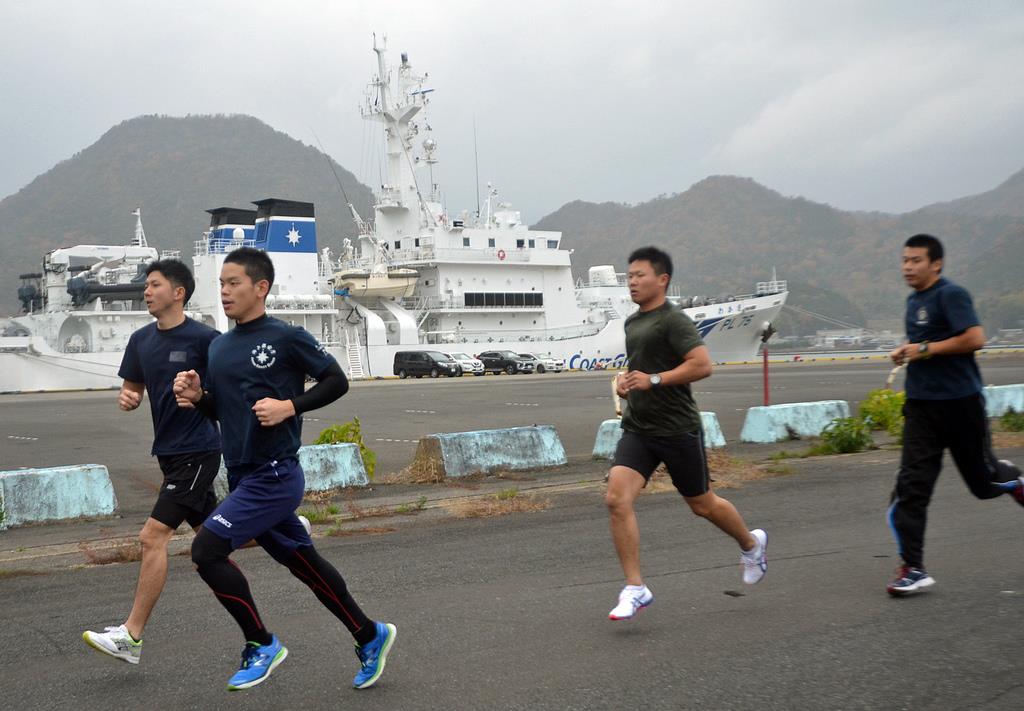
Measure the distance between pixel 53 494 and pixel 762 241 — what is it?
122996 millimetres

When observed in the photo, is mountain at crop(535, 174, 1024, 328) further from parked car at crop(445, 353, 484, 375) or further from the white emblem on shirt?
the white emblem on shirt

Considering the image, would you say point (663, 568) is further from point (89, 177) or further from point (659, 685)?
point (89, 177)

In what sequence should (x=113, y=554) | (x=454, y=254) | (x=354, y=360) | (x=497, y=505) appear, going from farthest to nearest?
(x=454, y=254) → (x=354, y=360) → (x=497, y=505) → (x=113, y=554)

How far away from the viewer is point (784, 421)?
13797 mm

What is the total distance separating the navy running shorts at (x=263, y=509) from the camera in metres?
3.87

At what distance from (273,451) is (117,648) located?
1.16 meters

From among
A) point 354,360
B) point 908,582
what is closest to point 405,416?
point 908,582

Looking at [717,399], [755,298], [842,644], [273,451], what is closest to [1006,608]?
[842,644]

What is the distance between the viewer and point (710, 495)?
505 cm

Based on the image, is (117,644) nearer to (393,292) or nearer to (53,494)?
(53,494)

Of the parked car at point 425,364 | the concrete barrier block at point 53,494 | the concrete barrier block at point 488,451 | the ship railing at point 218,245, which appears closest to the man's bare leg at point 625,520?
the concrete barrier block at point 488,451

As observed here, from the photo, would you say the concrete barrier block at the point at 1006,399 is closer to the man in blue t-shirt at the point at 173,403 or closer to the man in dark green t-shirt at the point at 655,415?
the man in dark green t-shirt at the point at 655,415

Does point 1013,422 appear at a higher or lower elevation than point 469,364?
higher

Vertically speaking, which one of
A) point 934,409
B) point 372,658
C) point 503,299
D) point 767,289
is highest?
point 503,299
